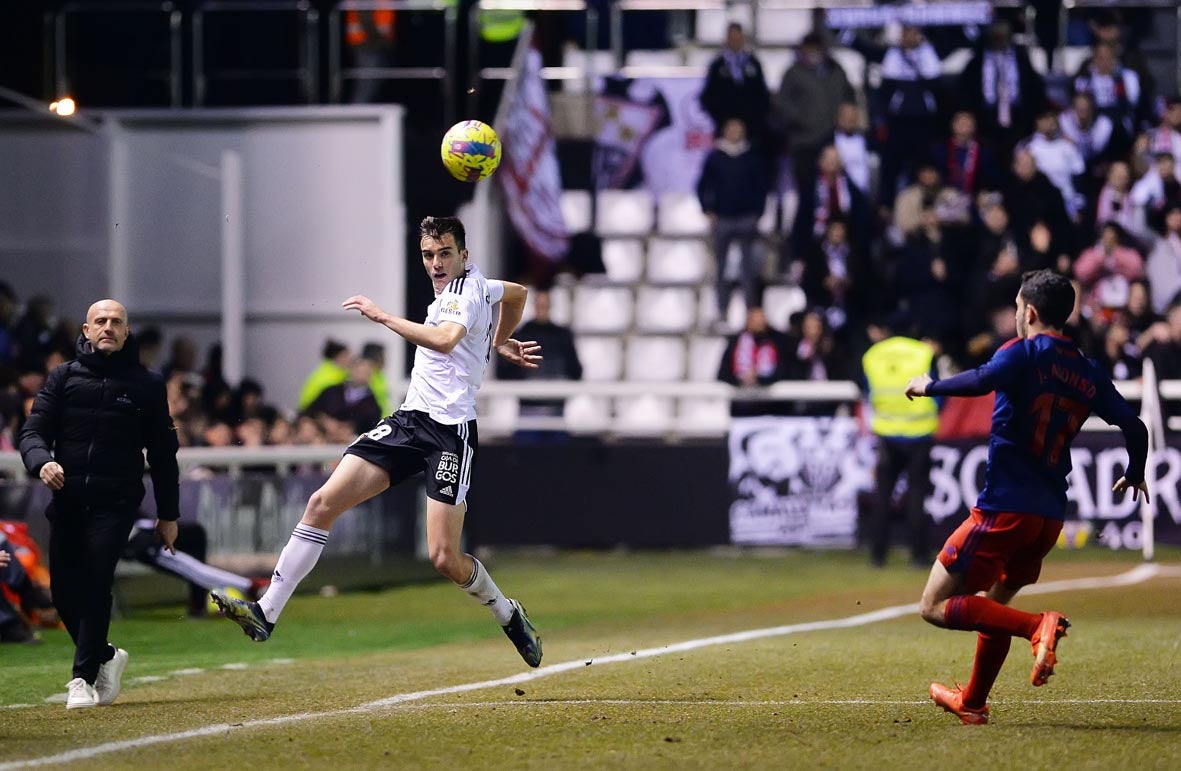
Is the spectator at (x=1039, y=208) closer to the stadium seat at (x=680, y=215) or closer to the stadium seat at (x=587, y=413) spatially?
the stadium seat at (x=680, y=215)

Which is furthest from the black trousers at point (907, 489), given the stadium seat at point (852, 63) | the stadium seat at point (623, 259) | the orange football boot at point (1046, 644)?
the orange football boot at point (1046, 644)

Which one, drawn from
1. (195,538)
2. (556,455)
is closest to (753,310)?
(556,455)

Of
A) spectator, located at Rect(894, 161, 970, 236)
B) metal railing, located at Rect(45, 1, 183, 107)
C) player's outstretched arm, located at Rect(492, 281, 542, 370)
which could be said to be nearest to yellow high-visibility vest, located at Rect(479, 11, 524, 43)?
metal railing, located at Rect(45, 1, 183, 107)

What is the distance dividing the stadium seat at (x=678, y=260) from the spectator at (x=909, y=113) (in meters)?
2.45

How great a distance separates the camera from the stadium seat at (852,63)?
23.2 m

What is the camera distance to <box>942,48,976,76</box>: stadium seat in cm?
2245

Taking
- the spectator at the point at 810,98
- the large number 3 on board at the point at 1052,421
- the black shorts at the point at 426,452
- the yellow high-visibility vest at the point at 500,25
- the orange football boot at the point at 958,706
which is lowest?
the orange football boot at the point at 958,706

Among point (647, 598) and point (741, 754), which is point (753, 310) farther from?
point (741, 754)

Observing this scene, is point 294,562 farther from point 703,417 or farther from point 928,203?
point 928,203

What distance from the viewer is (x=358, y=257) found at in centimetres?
2053

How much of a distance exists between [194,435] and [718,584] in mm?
4786

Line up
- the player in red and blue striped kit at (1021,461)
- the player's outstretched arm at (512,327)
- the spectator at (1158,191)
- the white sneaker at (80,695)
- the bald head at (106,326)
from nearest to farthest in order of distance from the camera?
the player in red and blue striped kit at (1021,461), the white sneaker at (80,695), the bald head at (106,326), the player's outstretched arm at (512,327), the spectator at (1158,191)

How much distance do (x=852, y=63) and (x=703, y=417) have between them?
218 inches

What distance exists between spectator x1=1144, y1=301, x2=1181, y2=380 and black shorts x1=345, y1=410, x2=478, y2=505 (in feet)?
39.1
